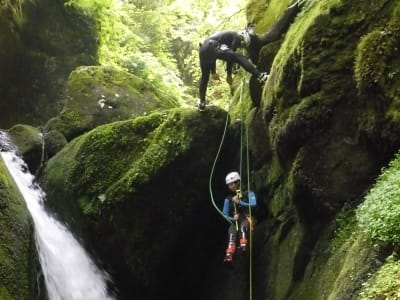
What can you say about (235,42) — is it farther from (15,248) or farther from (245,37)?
(15,248)

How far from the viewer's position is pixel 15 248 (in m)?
5.49

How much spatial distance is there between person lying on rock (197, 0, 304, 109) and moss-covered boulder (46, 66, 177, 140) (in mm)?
2755

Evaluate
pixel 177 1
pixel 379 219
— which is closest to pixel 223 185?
pixel 379 219

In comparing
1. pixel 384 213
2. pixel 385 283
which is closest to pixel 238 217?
pixel 384 213

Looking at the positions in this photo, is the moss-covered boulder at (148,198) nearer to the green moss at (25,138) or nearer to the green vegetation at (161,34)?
the green moss at (25,138)

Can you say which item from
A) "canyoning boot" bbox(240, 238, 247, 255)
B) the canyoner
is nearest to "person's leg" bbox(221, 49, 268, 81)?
the canyoner

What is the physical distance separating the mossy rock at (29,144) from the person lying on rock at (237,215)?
456 cm

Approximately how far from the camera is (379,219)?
4078 millimetres

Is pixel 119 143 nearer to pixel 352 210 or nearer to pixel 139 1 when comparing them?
pixel 352 210

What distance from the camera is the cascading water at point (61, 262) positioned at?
23.3 ft

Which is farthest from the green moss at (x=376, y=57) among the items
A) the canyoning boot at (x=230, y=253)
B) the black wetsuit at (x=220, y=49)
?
the black wetsuit at (x=220, y=49)

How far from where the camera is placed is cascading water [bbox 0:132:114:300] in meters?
7.11

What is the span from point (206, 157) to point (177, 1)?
6801mm

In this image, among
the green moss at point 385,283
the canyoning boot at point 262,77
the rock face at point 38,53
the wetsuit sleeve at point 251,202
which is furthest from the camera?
the rock face at point 38,53
